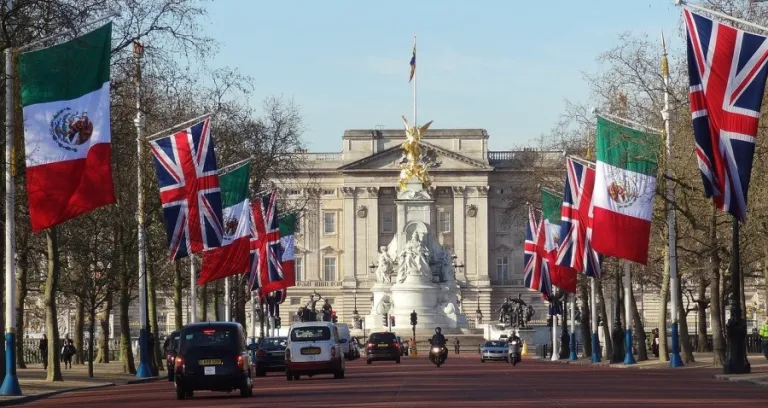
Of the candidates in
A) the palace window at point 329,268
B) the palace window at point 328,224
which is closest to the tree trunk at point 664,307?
the palace window at point 329,268

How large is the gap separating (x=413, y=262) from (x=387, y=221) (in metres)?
70.6

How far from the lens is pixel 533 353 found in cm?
11131

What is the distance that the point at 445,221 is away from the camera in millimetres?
190125

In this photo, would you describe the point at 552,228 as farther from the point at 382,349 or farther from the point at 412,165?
the point at 412,165

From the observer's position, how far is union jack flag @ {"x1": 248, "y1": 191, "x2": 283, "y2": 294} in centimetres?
6800

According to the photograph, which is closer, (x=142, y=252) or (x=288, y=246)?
(x=142, y=252)

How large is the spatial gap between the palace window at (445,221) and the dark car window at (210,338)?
151 metres

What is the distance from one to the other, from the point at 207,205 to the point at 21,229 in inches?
250

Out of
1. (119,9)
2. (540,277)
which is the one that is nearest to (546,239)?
(540,277)

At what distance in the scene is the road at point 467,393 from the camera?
1281 inches

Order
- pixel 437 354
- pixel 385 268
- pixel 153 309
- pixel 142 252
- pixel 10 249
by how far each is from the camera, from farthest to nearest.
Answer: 1. pixel 385 268
2. pixel 437 354
3. pixel 153 309
4. pixel 142 252
5. pixel 10 249

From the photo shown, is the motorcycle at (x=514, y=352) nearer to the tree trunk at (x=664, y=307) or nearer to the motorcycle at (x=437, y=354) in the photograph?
the motorcycle at (x=437, y=354)

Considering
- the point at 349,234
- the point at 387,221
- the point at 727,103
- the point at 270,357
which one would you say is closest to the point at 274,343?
the point at 270,357

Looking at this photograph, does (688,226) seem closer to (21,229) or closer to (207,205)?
(207,205)
